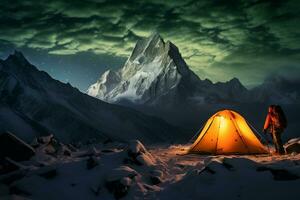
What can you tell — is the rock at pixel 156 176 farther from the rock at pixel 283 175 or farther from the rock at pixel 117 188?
the rock at pixel 283 175

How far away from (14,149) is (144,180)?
6.58m

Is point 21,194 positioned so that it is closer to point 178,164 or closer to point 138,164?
point 138,164

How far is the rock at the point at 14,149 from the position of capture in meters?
17.5

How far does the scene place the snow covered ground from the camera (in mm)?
13273

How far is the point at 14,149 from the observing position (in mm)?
17781

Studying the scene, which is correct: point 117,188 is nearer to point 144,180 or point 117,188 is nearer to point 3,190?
point 144,180

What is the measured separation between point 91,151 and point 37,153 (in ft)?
8.37

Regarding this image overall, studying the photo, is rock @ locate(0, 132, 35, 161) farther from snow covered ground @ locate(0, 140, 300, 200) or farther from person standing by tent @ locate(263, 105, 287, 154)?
person standing by tent @ locate(263, 105, 287, 154)

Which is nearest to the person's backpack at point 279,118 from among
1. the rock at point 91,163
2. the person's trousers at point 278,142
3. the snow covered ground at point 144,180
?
the person's trousers at point 278,142

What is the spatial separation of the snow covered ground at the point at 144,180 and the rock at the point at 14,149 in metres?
0.82

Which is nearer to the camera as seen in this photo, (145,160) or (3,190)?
(3,190)

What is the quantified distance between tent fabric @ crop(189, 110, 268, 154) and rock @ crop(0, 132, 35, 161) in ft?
32.7

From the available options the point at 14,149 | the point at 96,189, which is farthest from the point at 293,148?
the point at 14,149

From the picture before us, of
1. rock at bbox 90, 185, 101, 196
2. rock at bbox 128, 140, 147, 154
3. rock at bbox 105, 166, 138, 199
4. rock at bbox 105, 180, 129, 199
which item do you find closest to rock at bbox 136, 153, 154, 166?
rock at bbox 128, 140, 147, 154
